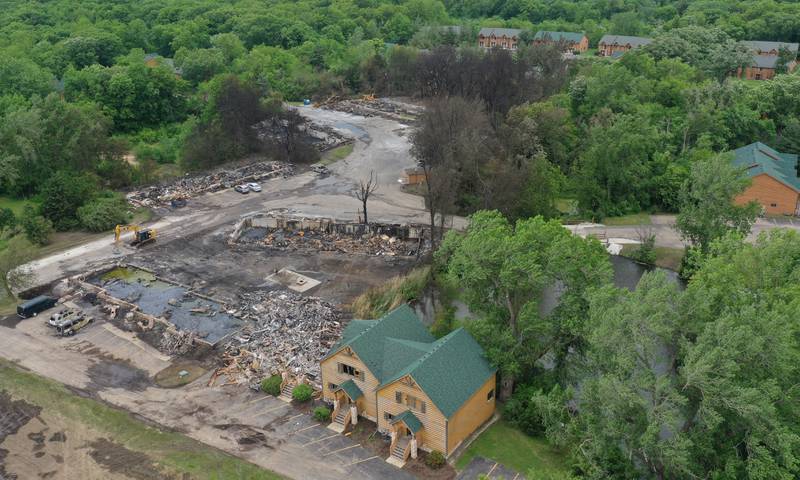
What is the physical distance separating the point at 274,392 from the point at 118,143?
42617 millimetres

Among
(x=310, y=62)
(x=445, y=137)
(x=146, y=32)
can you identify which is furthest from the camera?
(x=146, y=32)

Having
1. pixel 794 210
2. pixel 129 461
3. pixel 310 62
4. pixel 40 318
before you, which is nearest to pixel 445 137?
pixel 794 210

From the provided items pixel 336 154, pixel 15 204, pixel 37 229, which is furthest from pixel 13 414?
pixel 336 154

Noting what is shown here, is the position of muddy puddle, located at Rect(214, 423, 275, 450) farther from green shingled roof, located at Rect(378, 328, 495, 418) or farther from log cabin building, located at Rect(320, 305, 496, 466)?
green shingled roof, located at Rect(378, 328, 495, 418)

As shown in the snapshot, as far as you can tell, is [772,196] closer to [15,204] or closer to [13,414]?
[13,414]

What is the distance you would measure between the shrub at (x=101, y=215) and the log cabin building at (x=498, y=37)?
93367 mm

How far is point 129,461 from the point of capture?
1103 inches

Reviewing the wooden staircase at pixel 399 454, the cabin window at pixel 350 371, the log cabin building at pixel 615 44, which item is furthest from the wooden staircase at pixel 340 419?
the log cabin building at pixel 615 44

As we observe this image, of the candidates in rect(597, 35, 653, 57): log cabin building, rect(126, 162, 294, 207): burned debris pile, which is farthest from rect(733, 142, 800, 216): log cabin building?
rect(597, 35, 653, 57): log cabin building

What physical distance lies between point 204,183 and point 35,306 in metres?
25.0

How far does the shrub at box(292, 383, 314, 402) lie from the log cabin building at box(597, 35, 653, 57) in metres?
103

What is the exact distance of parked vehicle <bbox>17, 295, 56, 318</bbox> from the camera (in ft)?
130

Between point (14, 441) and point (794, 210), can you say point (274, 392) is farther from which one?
point (794, 210)

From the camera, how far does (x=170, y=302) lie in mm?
41750
